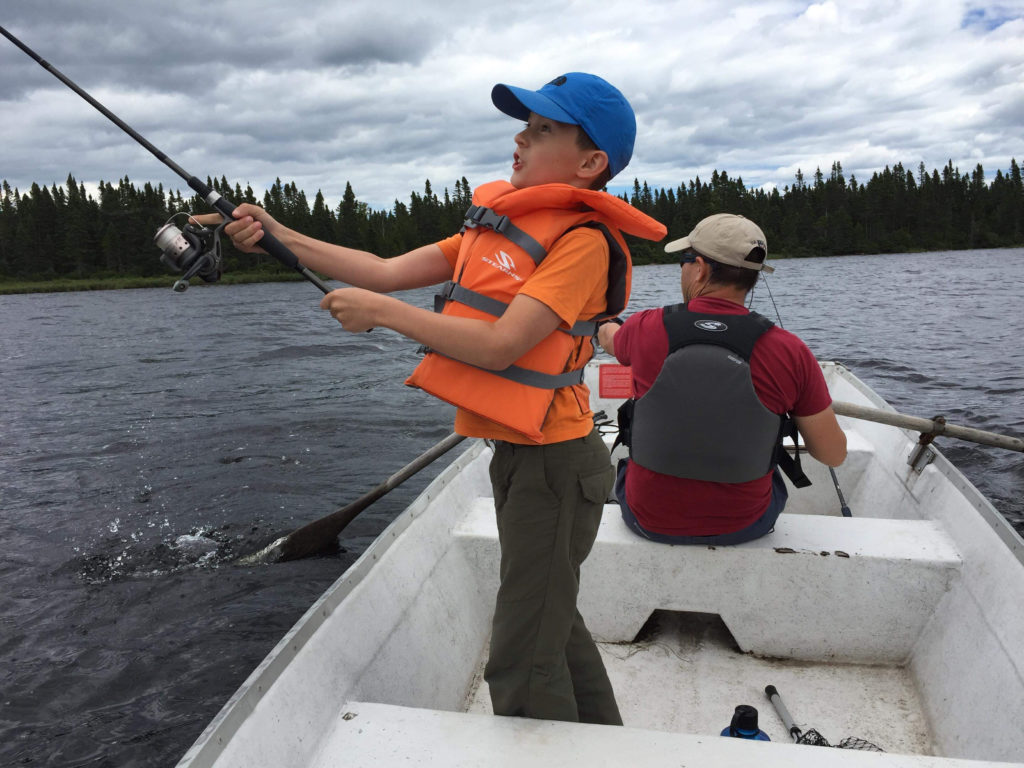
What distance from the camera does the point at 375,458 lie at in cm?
937

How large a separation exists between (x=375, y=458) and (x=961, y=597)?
24.0 ft

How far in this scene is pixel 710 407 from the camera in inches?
105

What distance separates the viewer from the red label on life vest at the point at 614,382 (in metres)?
6.17

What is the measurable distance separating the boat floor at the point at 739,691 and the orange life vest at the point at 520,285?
1.76m

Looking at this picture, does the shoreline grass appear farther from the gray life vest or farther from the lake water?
the gray life vest

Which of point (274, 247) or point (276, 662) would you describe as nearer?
point (276, 662)

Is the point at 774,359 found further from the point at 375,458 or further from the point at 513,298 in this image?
the point at 375,458

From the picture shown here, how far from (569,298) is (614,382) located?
14.9 ft

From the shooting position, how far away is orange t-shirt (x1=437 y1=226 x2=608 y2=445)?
1700mm

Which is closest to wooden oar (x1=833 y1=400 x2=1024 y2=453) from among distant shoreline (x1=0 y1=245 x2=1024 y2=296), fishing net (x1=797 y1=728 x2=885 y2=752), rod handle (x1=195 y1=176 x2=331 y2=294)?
fishing net (x1=797 y1=728 x2=885 y2=752)

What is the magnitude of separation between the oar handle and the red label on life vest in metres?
3.32

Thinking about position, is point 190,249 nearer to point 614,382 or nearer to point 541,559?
point 541,559

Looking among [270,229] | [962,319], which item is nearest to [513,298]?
[270,229]

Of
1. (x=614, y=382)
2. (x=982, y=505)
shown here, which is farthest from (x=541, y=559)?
(x=614, y=382)
